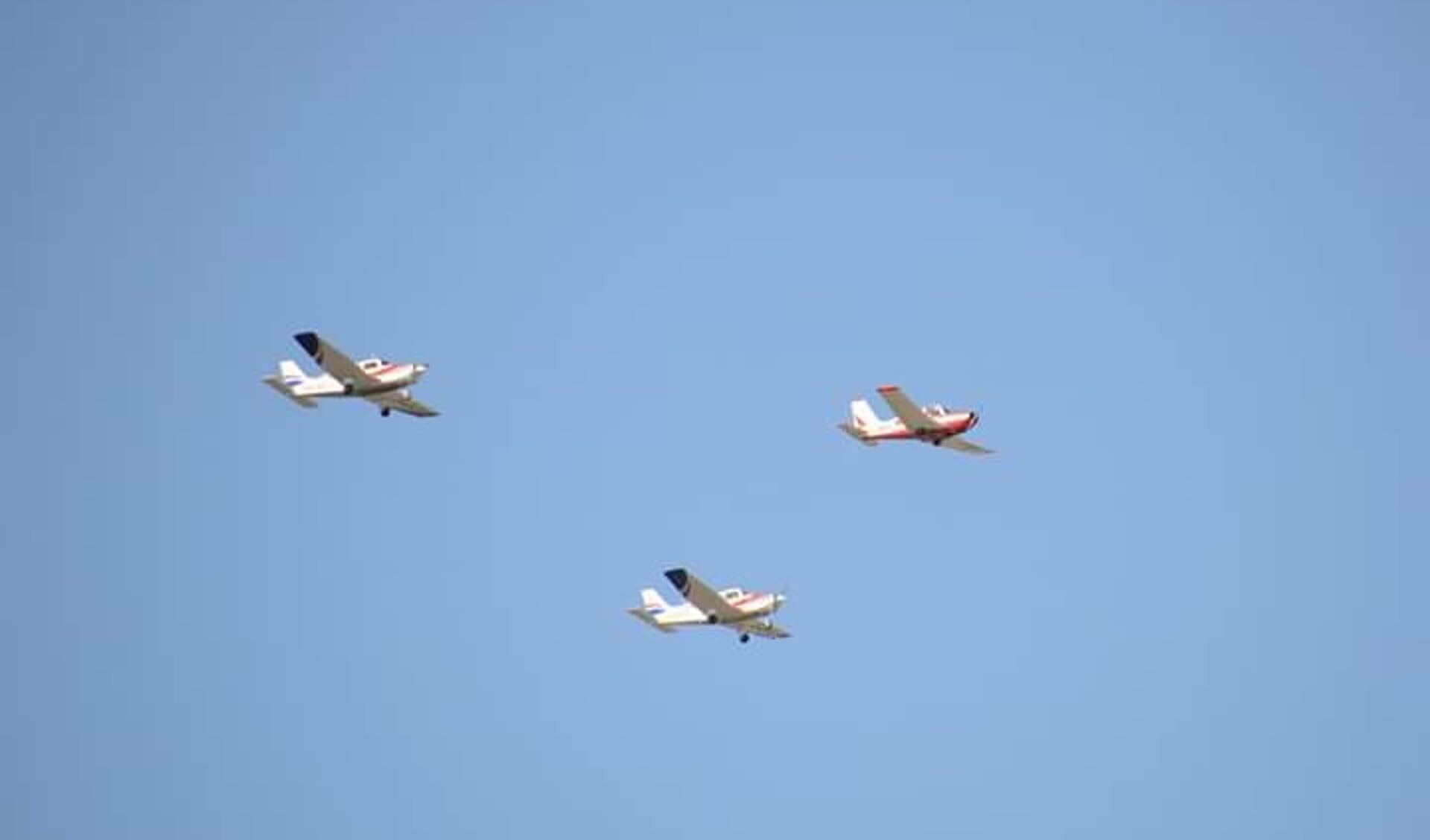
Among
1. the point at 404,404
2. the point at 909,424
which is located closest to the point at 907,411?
the point at 909,424

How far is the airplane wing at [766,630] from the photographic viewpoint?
93750mm

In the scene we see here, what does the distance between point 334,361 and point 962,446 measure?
23.9 meters

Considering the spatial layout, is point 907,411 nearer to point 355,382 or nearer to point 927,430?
point 927,430

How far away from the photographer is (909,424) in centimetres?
9456

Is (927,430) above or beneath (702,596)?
above

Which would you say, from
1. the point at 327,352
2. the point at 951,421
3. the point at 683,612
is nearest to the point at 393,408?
the point at 327,352

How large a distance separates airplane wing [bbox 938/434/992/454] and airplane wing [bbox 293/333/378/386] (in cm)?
2153

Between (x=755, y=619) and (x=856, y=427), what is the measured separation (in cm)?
871

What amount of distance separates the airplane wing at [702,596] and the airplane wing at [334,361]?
13.0m

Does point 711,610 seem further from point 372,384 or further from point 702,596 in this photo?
point 372,384

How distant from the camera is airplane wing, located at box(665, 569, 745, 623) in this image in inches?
3595

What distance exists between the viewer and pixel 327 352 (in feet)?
295

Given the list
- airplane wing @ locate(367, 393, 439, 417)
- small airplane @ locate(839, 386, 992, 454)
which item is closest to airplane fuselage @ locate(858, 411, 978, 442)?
small airplane @ locate(839, 386, 992, 454)

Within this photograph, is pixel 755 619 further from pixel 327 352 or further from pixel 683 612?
pixel 327 352
